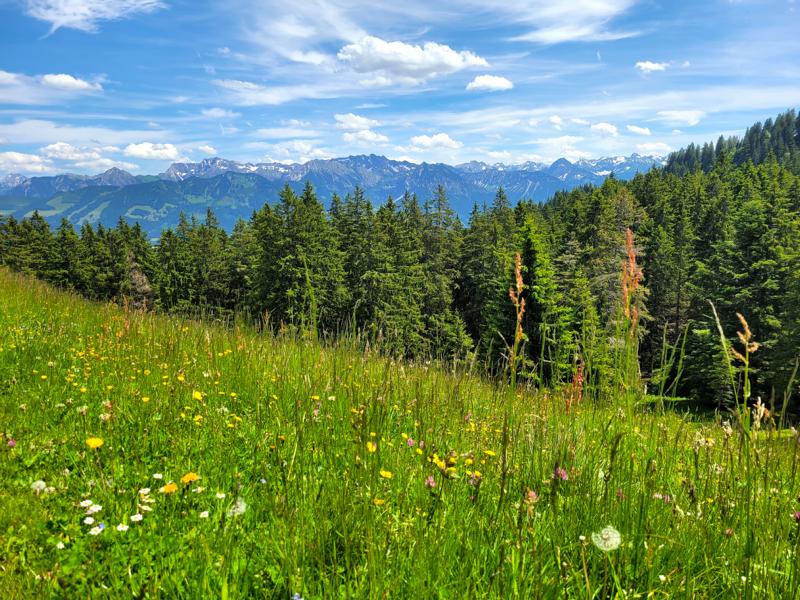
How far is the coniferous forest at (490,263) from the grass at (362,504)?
1583 cm

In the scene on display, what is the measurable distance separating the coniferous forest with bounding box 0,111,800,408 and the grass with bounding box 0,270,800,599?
623 inches

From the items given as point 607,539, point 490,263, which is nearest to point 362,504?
point 607,539

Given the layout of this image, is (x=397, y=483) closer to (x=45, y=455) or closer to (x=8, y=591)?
(x=8, y=591)

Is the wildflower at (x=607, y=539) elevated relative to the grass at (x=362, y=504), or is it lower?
elevated

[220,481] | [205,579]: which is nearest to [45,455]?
[220,481]

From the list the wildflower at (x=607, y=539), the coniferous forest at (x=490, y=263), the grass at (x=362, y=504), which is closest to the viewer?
the wildflower at (x=607, y=539)

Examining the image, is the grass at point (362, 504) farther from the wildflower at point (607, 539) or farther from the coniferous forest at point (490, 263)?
the coniferous forest at point (490, 263)

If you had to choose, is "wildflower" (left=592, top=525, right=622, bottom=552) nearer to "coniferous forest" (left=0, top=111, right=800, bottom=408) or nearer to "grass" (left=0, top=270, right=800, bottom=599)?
"grass" (left=0, top=270, right=800, bottom=599)

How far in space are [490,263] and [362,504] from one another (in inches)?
1969

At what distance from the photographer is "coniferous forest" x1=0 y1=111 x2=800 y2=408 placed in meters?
30.8

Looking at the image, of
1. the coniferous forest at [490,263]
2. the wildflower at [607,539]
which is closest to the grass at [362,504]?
the wildflower at [607,539]

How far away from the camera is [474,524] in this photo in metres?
1.94

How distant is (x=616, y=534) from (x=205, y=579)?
1341mm

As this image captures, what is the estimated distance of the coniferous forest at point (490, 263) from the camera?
30758mm
